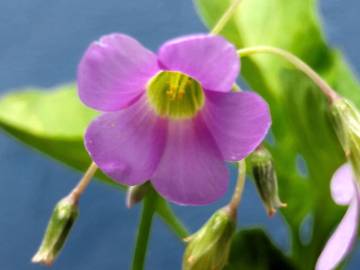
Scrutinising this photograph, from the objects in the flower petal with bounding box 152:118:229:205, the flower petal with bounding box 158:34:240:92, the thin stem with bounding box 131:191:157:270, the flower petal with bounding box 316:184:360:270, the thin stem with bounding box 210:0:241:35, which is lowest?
the thin stem with bounding box 131:191:157:270

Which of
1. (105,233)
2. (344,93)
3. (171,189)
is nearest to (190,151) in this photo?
(171,189)

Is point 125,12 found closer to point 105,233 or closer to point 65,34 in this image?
point 65,34

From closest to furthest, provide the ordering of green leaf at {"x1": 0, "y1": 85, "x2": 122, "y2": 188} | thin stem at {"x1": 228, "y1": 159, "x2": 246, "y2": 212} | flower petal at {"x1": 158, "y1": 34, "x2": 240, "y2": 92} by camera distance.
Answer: flower petal at {"x1": 158, "y1": 34, "x2": 240, "y2": 92} → thin stem at {"x1": 228, "y1": 159, "x2": 246, "y2": 212} → green leaf at {"x1": 0, "y1": 85, "x2": 122, "y2": 188}

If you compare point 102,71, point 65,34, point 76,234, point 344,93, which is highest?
point 102,71

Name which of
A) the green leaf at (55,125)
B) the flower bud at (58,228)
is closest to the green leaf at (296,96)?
the green leaf at (55,125)

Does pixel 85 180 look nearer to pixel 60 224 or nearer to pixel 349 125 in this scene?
pixel 60 224

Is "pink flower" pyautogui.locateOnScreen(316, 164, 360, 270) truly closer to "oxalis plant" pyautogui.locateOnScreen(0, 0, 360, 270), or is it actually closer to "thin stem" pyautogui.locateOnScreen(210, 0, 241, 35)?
"oxalis plant" pyautogui.locateOnScreen(0, 0, 360, 270)

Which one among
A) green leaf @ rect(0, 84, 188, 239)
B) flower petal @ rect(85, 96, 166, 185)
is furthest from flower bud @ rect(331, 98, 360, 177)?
green leaf @ rect(0, 84, 188, 239)

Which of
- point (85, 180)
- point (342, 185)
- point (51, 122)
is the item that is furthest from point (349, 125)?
point (51, 122)
